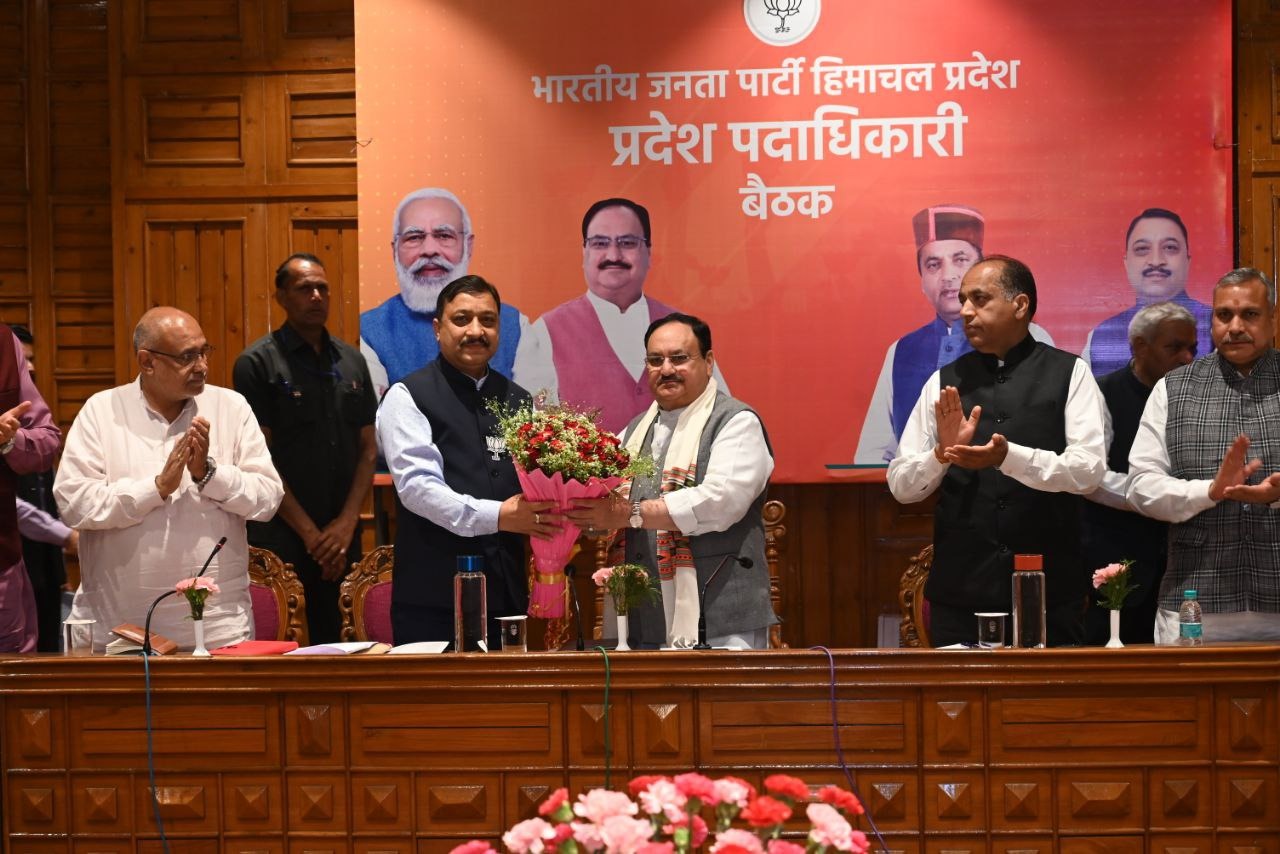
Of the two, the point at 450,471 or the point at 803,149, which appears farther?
the point at 803,149

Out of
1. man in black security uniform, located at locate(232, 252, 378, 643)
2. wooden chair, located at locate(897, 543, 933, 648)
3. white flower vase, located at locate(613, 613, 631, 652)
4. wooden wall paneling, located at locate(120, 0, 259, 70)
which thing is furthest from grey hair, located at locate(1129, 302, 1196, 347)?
wooden wall paneling, located at locate(120, 0, 259, 70)

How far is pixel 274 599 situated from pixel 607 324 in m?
1.73

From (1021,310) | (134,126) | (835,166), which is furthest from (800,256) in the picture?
(134,126)

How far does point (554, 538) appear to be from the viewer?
3621mm

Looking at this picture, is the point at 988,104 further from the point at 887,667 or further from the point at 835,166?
the point at 887,667

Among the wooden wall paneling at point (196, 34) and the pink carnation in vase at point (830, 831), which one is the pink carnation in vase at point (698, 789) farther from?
the wooden wall paneling at point (196, 34)

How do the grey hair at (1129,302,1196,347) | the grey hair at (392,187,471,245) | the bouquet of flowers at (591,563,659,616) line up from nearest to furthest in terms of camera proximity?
the bouquet of flowers at (591,563,659,616), the grey hair at (1129,302,1196,347), the grey hair at (392,187,471,245)

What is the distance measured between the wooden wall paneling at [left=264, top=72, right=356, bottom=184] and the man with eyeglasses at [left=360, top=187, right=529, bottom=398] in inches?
23.6

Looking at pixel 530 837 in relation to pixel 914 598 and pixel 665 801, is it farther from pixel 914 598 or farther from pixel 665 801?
pixel 914 598

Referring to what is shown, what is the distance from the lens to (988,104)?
5.10 meters

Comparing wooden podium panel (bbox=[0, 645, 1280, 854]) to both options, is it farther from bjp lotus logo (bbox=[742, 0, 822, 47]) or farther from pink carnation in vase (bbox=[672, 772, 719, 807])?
bjp lotus logo (bbox=[742, 0, 822, 47])

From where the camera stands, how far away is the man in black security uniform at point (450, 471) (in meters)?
3.79

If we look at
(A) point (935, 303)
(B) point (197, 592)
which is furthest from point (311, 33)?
(B) point (197, 592)

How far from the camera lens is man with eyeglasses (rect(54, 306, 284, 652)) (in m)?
3.68
